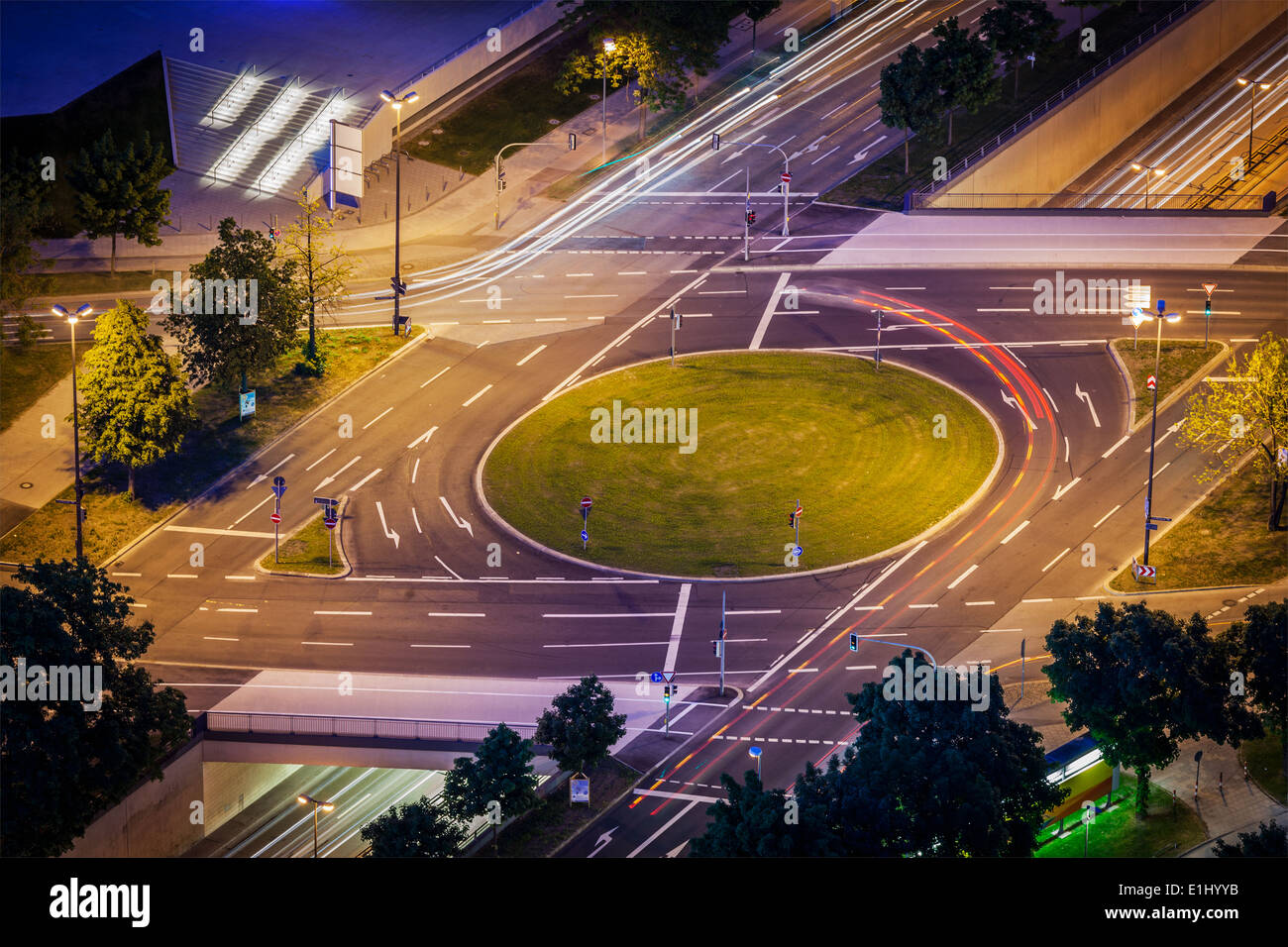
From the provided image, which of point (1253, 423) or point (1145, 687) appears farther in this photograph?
point (1253, 423)

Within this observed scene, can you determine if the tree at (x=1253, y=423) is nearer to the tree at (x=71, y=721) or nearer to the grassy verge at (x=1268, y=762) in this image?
the grassy verge at (x=1268, y=762)

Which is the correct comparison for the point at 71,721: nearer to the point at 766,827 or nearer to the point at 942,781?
the point at 766,827

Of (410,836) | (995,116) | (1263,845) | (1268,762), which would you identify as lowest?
(410,836)

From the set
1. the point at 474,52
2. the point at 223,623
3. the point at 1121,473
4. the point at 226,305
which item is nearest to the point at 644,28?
the point at 474,52

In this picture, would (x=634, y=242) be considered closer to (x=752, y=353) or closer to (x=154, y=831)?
(x=752, y=353)

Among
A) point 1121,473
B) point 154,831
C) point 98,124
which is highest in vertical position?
point 98,124

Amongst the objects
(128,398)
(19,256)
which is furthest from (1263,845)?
(19,256)

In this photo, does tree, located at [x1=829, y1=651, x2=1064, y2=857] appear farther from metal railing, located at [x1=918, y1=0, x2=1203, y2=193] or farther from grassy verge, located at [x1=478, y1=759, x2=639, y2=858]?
metal railing, located at [x1=918, y1=0, x2=1203, y2=193]
